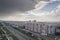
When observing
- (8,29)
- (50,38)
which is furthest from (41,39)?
(8,29)

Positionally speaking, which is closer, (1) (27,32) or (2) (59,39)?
(2) (59,39)

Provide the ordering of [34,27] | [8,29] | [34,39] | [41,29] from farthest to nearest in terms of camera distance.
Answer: [8,29]
[34,27]
[41,29]
[34,39]

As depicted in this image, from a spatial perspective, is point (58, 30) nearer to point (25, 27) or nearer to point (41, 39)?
point (25, 27)

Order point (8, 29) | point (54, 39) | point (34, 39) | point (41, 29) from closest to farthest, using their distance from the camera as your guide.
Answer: point (54, 39)
point (34, 39)
point (41, 29)
point (8, 29)

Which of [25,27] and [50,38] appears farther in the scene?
[25,27]

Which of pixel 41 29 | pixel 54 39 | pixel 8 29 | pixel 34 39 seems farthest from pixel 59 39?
pixel 8 29

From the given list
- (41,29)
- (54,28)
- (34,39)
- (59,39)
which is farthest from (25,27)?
(59,39)

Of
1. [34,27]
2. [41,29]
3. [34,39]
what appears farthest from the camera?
[34,27]

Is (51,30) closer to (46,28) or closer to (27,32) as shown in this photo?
(46,28)

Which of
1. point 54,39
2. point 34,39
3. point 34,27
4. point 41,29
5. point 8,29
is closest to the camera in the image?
point 54,39
